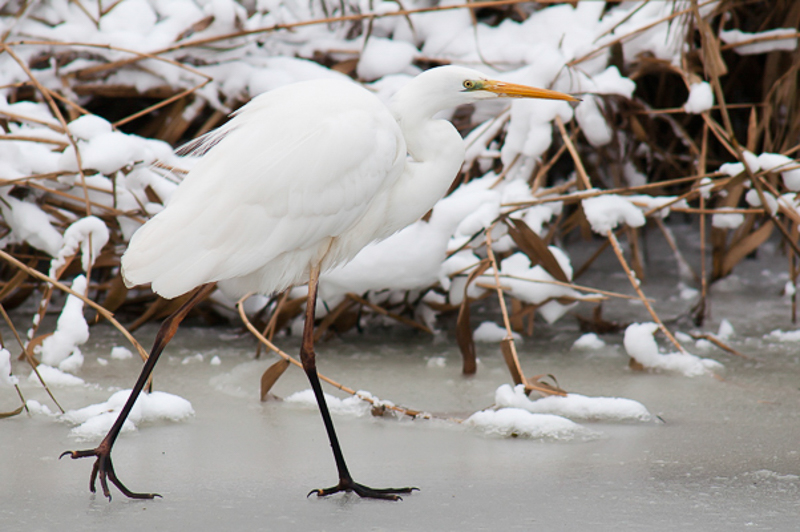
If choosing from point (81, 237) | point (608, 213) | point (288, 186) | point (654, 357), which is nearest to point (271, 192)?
point (288, 186)

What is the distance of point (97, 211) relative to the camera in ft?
9.00

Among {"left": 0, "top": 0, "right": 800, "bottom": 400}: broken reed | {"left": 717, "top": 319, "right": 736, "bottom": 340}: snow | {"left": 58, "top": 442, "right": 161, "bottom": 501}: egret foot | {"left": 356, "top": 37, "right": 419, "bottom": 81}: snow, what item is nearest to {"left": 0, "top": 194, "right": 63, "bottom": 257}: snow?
{"left": 0, "top": 0, "right": 800, "bottom": 400}: broken reed

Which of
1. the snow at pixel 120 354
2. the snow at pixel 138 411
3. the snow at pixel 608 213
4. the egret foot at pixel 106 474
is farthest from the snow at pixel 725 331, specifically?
the egret foot at pixel 106 474

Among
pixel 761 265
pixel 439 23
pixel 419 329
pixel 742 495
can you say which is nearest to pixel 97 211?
pixel 419 329

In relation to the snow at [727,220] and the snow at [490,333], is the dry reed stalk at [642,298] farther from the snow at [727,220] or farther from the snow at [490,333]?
the snow at [727,220]

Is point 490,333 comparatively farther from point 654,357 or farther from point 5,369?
point 5,369

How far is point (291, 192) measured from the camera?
166 cm

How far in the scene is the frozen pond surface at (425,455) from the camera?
4.71 ft

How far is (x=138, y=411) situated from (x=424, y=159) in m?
0.79

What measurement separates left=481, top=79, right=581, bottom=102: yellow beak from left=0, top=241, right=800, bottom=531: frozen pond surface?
70cm

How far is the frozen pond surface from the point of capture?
1.44 m

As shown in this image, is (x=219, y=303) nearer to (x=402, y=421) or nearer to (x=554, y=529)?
(x=402, y=421)

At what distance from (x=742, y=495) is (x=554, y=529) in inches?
14.1

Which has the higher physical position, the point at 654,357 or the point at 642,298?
the point at 642,298
